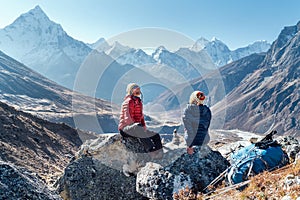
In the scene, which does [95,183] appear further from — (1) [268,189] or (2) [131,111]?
(1) [268,189]

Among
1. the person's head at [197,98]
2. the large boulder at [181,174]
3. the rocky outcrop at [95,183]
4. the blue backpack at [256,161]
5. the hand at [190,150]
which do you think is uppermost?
the person's head at [197,98]

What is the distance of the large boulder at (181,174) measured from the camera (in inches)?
391

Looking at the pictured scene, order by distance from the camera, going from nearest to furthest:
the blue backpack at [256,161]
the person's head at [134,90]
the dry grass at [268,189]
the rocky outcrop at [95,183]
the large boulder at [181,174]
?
1. the dry grass at [268,189]
2. the blue backpack at [256,161]
3. the large boulder at [181,174]
4. the rocky outcrop at [95,183]
5. the person's head at [134,90]

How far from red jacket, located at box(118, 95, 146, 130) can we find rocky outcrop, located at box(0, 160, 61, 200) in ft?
15.0

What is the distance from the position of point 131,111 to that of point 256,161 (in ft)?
15.7

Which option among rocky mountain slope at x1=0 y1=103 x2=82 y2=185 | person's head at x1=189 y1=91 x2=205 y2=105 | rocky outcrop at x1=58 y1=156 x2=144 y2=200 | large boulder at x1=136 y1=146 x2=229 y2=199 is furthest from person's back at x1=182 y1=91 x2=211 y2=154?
rocky mountain slope at x1=0 y1=103 x2=82 y2=185

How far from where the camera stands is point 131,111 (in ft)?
37.9

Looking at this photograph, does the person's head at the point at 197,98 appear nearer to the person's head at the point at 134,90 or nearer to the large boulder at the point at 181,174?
the large boulder at the point at 181,174

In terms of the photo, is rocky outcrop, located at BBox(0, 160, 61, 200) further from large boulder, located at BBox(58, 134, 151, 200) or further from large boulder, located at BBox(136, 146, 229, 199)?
large boulder, located at BBox(58, 134, 151, 200)

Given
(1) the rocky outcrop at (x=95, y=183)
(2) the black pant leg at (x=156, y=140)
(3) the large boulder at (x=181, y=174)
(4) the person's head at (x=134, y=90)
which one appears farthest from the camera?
(4) the person's head at (x=134, y=90)

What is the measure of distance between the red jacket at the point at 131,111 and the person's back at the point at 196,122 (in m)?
1.66

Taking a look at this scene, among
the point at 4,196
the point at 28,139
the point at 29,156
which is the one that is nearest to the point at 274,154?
the point at 4,196

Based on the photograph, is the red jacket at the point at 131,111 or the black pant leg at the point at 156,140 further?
the red jacket at the point at 131,111

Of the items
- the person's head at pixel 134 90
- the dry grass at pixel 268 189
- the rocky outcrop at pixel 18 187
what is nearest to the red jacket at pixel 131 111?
the person's head at pixel 134 90
